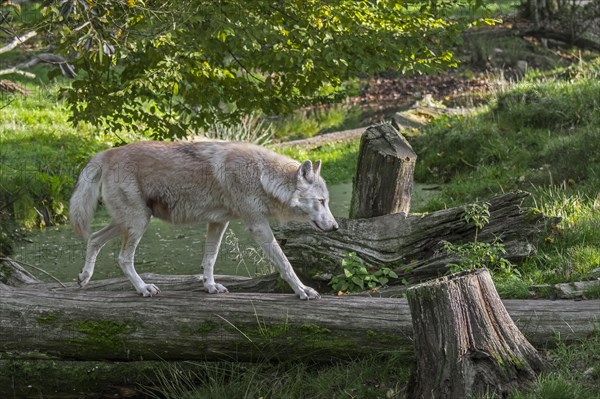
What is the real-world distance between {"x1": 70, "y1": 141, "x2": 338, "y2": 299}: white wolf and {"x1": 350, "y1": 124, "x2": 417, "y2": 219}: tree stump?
148 cm

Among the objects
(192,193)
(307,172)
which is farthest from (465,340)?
(192,193)

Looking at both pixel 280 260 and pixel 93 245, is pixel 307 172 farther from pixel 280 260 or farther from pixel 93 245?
pixel 93 245

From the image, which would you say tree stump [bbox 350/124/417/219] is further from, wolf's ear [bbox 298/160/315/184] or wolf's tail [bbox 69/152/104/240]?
wolf's tail [bbox 69/152/104/240]

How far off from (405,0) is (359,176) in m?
2.61

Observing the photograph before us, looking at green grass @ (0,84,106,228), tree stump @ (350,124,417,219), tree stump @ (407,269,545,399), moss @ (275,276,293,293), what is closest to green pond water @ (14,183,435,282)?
green grass @ (0,84,106,228)

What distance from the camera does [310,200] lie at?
25.1 feet

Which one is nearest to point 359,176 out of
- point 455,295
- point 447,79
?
point 455,295

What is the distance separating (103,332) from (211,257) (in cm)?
123

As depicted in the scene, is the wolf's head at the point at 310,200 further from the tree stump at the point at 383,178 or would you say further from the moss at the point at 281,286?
the tree stump at the point at 383,178

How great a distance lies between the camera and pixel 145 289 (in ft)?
24.7

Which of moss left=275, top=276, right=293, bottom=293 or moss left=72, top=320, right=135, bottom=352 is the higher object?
moss left=275, top=276, right=293, bottom=293

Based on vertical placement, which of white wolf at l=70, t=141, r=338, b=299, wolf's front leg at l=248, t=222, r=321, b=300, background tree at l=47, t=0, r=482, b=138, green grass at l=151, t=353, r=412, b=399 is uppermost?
background tree at l=47, t=0, r=482, b=138

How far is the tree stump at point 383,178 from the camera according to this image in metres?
9.08

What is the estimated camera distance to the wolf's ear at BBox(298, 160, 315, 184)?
7637 millimetres
